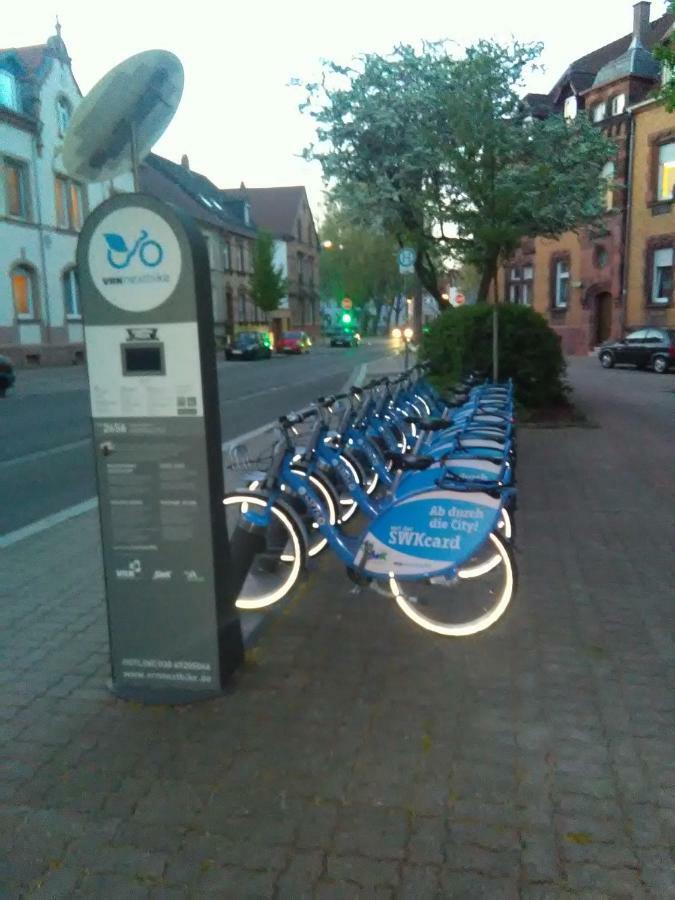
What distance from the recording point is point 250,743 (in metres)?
3.37

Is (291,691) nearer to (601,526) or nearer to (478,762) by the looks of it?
(478,762)

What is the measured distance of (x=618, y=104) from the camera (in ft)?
103

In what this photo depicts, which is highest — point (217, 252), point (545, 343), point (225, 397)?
point (217, 252)

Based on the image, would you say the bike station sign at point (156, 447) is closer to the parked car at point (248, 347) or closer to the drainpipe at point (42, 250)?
the drainpipe at point (42, 250)

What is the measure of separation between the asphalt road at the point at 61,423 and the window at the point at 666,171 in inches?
538

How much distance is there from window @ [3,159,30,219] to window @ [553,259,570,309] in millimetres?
22304

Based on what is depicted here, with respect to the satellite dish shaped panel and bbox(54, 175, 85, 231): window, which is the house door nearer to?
bbox(54, 175, 85, 231): window

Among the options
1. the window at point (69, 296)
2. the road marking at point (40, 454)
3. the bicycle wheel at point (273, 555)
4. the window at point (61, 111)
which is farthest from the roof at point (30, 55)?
the bicycle wheel at point (273, 555)

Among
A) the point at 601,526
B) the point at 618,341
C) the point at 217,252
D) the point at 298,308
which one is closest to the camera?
the point at 601,526

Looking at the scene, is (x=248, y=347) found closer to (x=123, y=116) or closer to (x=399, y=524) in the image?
(x=399, y=524)

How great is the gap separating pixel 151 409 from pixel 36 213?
99.5 feet

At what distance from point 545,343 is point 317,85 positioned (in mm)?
8336

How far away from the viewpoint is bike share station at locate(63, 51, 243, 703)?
10.9 ft

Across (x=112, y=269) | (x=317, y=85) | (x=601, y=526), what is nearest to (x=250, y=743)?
(x=112, y=269)
